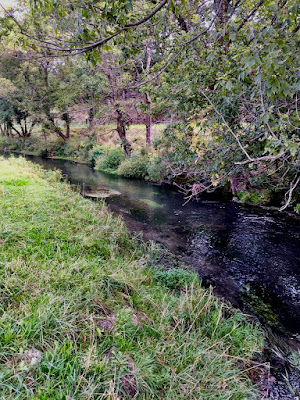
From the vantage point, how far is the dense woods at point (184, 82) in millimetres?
2828

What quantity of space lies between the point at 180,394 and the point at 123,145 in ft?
61.3

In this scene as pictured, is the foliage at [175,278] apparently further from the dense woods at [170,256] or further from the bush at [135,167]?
the bush at [135,167]

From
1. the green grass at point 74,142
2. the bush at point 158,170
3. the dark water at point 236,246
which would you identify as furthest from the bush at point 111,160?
the dark water at point 236,246

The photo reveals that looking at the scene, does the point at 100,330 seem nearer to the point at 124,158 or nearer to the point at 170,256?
the point at 170,256

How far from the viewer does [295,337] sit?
3719 mm


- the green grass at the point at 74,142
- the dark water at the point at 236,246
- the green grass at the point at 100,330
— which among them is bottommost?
the dark water at the point at 236,246

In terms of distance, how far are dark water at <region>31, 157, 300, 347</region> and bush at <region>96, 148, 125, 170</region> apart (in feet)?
27.7

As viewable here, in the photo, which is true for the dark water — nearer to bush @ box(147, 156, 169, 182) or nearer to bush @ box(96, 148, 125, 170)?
bush @ box(147, 156, 169, 182)

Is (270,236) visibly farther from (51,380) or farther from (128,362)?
(51,380)

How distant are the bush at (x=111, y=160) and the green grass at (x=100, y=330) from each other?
15.3 meters

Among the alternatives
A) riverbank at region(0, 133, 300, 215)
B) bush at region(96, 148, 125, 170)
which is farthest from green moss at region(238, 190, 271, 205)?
bush at region(96, 148, 125, 170)

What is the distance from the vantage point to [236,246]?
6766 millimetres

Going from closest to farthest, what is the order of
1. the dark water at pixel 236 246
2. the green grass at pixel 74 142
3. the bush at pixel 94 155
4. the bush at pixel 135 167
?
the dark water at pixel 236 246, the bush at pixel 135 167, the bush at pixel 94 155, the green grass at pixel 74 142

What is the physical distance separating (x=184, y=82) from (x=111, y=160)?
46.4 feet
